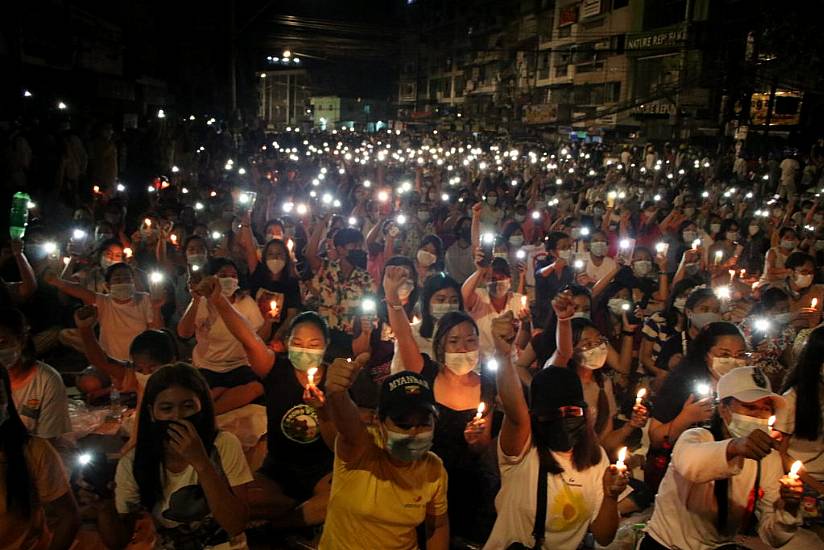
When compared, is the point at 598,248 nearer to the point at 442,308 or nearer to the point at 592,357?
the point at 442,308

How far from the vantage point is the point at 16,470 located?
290cm

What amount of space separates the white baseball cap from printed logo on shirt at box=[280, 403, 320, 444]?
7.44ft

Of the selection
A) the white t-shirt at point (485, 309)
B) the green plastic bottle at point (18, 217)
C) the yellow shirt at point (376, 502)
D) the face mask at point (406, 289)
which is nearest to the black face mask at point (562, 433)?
the yellow shirt at point (376, 502)

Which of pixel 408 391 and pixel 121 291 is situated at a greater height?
pixel 408 391

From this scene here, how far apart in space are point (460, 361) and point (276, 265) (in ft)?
10.7

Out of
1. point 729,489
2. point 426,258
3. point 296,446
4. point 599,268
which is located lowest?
point 296,446

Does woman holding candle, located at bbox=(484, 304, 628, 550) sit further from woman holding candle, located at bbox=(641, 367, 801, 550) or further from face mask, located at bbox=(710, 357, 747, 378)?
face mask, located at bbox=(710, 357, 747, 378)

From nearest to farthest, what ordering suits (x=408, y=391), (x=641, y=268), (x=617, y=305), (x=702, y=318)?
1. (x=408, y=391)
2. (x=702, y=318)
3. (x=617, y=305)
4. (x=641, y=268)

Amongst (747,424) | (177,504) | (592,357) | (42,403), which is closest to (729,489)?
(747,424)

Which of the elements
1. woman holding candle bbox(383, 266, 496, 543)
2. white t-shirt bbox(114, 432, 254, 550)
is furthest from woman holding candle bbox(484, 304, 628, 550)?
white t-shirt bbox(114, 432, 254, 550)

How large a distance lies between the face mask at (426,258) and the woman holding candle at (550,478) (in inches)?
154

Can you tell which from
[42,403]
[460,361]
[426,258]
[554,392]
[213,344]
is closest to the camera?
[554,392]

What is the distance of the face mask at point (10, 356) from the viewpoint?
3.76 m

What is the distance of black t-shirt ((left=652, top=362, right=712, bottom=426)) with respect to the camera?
412 cm
